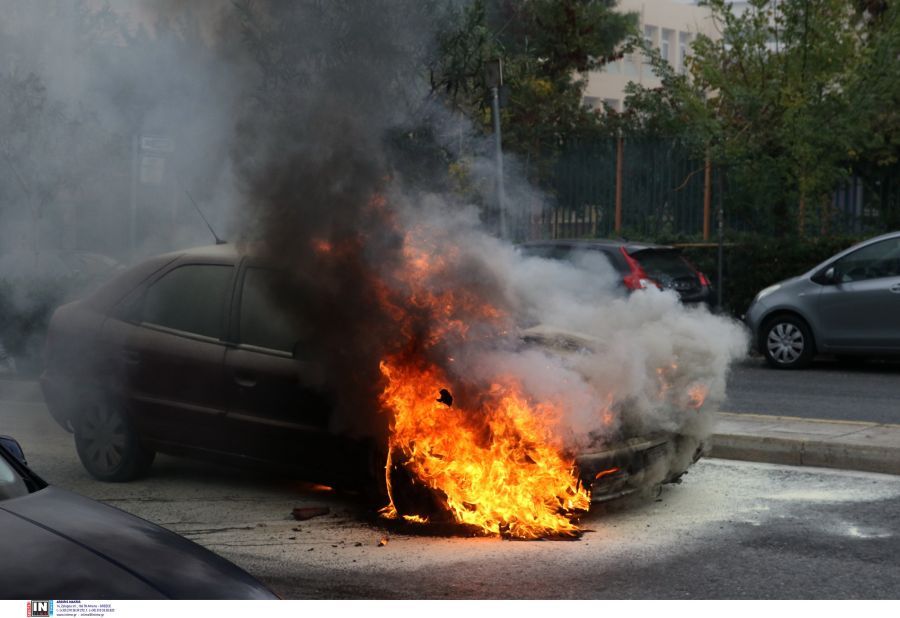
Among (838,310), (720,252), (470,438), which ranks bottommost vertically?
(470,438)

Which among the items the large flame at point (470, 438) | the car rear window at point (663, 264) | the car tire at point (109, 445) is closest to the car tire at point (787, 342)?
the car rear window at point (663, 264)

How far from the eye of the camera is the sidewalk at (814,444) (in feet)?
26.6

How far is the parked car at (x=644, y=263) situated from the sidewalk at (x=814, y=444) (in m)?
4.49

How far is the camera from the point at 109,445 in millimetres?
7773

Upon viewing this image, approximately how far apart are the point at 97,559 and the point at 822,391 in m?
10.3

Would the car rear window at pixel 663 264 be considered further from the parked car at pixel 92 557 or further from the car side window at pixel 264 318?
the parked car at pixel 92 557

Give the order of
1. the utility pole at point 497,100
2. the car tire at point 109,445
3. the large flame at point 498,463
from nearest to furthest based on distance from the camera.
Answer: the large flame at point 498,463, the car tire at point 109,445, the utility pole at point 497,100

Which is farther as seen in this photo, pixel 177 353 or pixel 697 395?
pixel 177 353

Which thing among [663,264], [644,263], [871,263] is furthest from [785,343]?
[644,263]

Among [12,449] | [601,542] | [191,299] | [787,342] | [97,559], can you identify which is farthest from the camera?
[787,342]

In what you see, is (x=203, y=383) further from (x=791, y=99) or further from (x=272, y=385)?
(x=791, y=99)

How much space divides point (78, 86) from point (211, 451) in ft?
8.22

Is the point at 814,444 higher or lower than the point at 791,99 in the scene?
lower

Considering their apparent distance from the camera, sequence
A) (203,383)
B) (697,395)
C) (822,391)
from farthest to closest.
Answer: (822,391) < (203,383) < (697,395)
